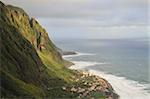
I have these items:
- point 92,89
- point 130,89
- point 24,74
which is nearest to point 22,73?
point 24,74

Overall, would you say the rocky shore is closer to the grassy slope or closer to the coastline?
the coastline

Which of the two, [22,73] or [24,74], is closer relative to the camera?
[22,73]

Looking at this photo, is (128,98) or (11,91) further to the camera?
(128,98)

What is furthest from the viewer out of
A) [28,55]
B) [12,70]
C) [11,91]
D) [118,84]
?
[118,84]

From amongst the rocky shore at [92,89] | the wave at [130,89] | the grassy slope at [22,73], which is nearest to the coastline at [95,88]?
the rocky shore at [92,89]

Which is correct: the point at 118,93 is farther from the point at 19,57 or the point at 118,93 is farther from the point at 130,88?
the point at 19,57

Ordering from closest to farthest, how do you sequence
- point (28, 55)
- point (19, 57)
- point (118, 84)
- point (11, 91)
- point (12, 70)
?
point (11, 91) < point (12, 70) < point (19, 57) < point (28, 55) < point (118, 84)

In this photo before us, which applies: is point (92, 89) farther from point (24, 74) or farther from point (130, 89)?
point (24, 74)

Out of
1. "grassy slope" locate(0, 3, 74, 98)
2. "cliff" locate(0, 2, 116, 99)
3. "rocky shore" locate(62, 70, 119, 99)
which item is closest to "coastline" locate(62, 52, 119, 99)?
"rocky shore" locate(62, 70, 119, 99)

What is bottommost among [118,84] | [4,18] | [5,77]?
[118,84]

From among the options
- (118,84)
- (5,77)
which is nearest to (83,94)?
(5,77)

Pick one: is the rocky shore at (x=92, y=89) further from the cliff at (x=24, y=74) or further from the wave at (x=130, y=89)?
the wave at (x=130, y=89)
